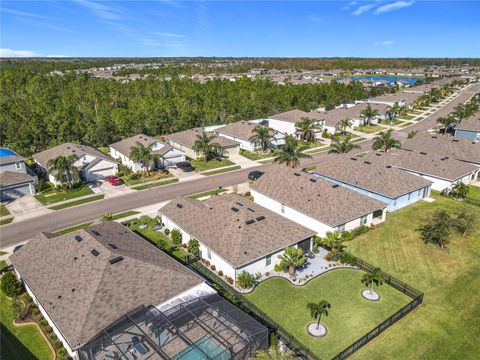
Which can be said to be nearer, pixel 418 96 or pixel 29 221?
pixel 29 221

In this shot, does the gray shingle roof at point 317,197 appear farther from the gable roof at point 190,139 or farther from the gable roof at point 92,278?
the gable roof at point 190,139

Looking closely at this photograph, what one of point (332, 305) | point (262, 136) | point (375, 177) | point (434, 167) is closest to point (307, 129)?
point (262, 136)

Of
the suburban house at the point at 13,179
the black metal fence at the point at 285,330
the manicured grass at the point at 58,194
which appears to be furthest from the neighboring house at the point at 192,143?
the black metal fence at the point at 285,330

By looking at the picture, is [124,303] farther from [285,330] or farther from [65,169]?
[65,169]

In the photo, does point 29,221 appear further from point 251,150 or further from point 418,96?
point 418,96

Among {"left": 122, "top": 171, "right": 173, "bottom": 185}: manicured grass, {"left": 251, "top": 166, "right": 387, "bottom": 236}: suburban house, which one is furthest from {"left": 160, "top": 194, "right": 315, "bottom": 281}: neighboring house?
{"left": 122, "top": 171, "right": 173, "bottom": 185}: manicured grass

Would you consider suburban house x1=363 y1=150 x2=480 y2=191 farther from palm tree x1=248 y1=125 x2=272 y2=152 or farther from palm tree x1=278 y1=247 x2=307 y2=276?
palm tree x1=278 y1=247 x2=307 y2=276

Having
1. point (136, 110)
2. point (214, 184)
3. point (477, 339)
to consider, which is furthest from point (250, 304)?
point (136, 110)
